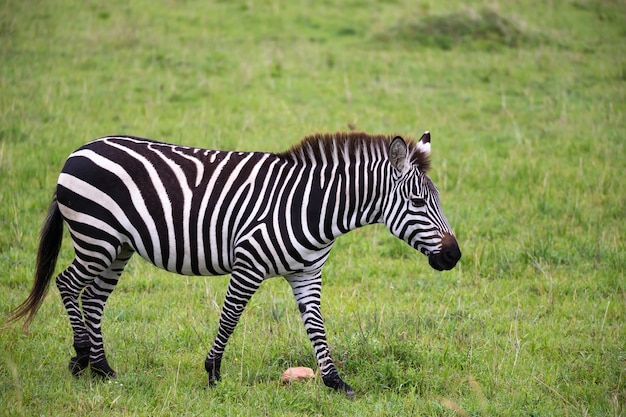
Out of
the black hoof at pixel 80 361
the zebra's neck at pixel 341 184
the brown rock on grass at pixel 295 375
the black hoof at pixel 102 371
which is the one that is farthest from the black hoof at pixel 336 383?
the black hoof at pixel 80 361

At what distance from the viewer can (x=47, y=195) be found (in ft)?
31.8

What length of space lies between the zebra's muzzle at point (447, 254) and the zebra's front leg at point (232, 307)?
4.38 ft

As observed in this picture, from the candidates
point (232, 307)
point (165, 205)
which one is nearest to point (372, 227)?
point (232, 307)

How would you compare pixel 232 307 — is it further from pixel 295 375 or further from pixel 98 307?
pixel 98 307

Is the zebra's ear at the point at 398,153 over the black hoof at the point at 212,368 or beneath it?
over

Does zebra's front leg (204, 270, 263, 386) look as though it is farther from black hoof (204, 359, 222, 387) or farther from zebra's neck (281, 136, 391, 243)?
zebra's neck (281, 136, 391, 243)

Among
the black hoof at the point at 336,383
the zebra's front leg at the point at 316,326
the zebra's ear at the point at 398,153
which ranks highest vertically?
the zebra's ear at the point at 398,153

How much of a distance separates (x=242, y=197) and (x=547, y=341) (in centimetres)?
317

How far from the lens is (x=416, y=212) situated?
18.2ft

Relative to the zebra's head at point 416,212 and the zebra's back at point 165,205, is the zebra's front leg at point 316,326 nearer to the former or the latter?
the zebra's back at point 165,205

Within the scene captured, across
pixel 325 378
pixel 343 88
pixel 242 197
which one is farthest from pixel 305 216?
pixel 343 88

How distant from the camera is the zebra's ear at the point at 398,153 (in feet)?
17.9

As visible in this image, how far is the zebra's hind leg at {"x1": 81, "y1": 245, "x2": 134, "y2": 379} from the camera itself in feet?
19.1

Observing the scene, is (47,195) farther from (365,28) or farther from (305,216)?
(365,28)
